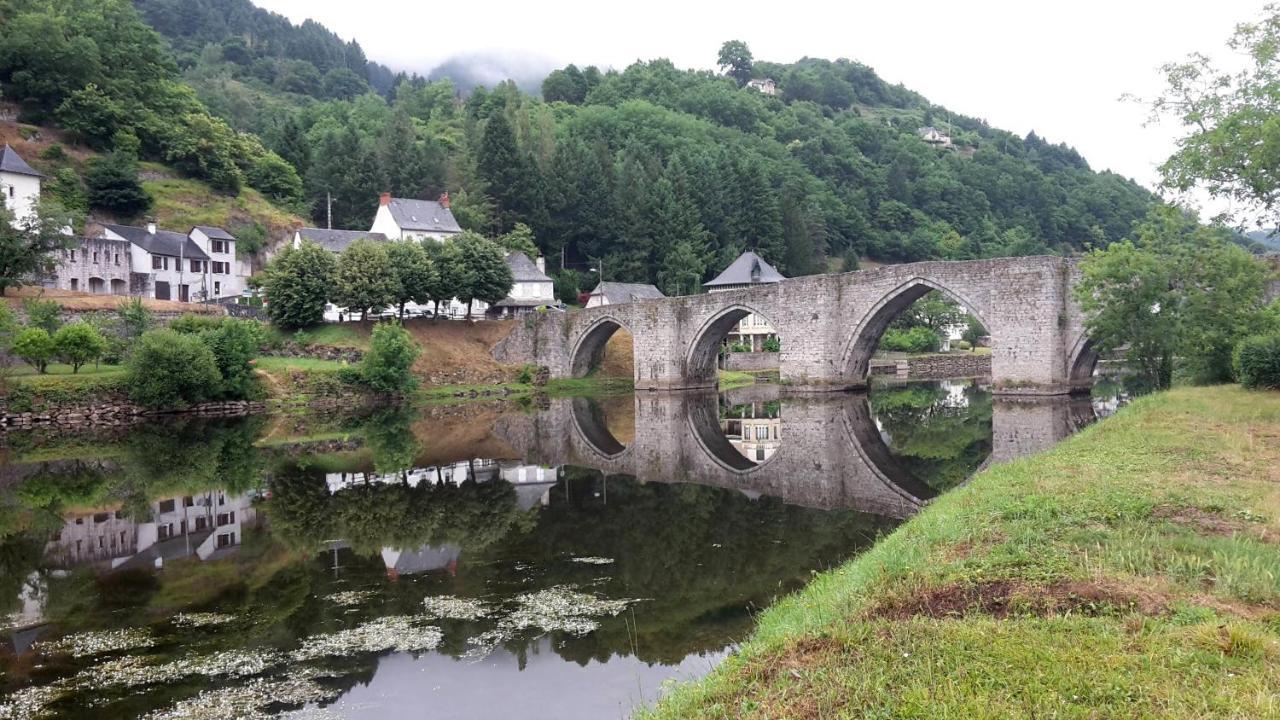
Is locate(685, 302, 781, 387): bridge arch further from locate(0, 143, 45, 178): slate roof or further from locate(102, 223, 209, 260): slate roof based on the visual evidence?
locate(0, 143, 45, 178): slate roof

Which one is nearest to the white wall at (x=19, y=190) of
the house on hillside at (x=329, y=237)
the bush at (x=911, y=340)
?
the house on hillside at (x=329, y=237)

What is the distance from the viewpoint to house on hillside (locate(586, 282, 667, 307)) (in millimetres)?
62250

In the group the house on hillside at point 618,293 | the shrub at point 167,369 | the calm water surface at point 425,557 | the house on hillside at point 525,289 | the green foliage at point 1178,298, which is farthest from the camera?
the house on hillside at point 618,293

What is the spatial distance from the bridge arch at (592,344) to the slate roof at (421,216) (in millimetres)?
15636

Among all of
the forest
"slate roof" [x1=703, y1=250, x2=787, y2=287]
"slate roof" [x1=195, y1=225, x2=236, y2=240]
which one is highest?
the forest

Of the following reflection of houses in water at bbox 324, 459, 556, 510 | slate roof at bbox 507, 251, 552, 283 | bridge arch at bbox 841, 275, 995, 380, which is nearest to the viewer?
reflection of houses in water at bbox 324, 459, 556, 510

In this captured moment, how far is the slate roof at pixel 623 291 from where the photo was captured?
6225 centimetres

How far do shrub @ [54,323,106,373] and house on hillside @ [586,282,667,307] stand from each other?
3253 centimetres

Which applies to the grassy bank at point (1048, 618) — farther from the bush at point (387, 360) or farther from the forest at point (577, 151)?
the forest at point (577, 151)

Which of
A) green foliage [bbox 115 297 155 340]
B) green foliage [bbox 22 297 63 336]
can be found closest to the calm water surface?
green foliage [bbox 22 297 63 336]

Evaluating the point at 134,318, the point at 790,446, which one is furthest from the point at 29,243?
the point at 790,446

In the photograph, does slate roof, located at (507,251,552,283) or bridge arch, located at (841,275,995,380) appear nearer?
bridge arch, located at (841,275,995,380)

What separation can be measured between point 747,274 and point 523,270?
16.7 meters

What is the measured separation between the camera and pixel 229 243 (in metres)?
56.7
